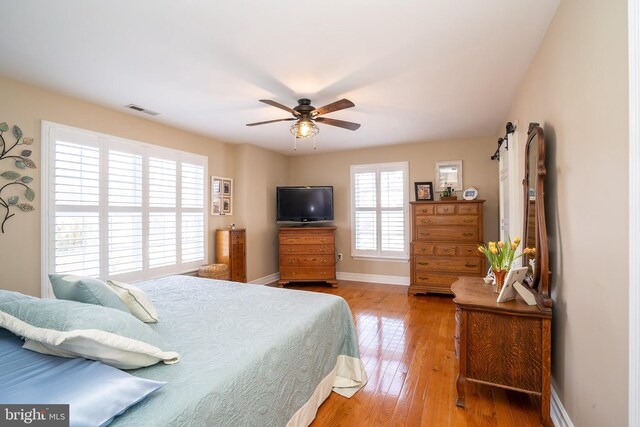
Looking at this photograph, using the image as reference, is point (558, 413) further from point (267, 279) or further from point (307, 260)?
point (267, 279)

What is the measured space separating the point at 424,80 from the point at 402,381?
2616 millimetres

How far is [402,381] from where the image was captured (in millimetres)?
2250

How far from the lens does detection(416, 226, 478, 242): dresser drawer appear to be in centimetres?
439

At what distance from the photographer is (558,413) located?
67.1 inches

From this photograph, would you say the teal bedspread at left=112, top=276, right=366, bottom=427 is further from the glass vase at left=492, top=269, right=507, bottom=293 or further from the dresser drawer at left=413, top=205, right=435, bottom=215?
the dresser drawer at left=413, top=205, right=435, bottom=215

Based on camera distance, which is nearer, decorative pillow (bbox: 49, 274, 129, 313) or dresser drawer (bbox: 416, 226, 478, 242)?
decorative pillow (bbox: 49, 274, 129, 313)

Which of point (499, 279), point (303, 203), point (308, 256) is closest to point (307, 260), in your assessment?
point (308, 256)

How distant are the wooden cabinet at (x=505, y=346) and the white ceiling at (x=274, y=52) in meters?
1.84

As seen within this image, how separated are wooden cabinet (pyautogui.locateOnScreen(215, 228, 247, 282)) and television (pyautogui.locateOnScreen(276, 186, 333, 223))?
3.42 feet

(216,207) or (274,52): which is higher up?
(274,52)

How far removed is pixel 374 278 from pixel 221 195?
3192 mm

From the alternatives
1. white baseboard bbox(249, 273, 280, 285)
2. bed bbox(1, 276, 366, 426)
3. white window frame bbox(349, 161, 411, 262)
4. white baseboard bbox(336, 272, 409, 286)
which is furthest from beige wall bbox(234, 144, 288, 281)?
bed bbox(1, 276, 366, 426)

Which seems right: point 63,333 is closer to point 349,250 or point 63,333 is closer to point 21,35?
point 21,35

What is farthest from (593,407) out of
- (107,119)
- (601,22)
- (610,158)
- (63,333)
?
(107,119)
